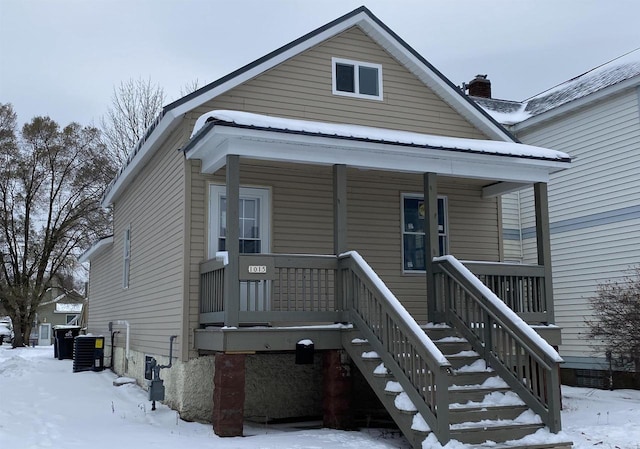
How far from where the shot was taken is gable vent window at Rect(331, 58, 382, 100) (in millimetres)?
12758

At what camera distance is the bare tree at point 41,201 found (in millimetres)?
36406

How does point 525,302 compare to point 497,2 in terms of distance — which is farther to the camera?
point 497,2

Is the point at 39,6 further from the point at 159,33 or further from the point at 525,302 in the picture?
the point at 159,33

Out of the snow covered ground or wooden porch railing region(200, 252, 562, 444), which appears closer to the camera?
wooden porch railing region(200, 252, 562, 444)

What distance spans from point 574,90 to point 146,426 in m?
14.9

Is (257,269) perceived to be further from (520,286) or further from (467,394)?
(520,286)

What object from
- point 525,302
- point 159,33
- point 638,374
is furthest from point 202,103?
point 159,33

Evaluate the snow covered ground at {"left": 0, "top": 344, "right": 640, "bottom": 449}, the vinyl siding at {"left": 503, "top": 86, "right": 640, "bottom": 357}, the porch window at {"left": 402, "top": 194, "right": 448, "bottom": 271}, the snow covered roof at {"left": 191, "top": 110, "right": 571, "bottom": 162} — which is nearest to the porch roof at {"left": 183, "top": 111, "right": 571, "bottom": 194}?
the snow covered roof at {"left": 191, "top": 110, "right": 571, "bottom": 162}

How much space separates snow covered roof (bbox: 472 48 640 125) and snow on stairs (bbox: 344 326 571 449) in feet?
31.8

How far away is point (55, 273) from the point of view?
38.6 meters

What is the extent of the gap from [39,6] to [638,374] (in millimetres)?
17810

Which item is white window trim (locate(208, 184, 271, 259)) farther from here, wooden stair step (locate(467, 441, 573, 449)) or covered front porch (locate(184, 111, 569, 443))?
wooden stair step (locate(467, 441, 573, 449))

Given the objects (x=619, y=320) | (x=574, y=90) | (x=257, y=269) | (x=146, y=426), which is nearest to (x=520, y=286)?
(x=619, y=320)

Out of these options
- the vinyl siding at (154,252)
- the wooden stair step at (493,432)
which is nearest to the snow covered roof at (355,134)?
the vinyl siding at (154,252)
